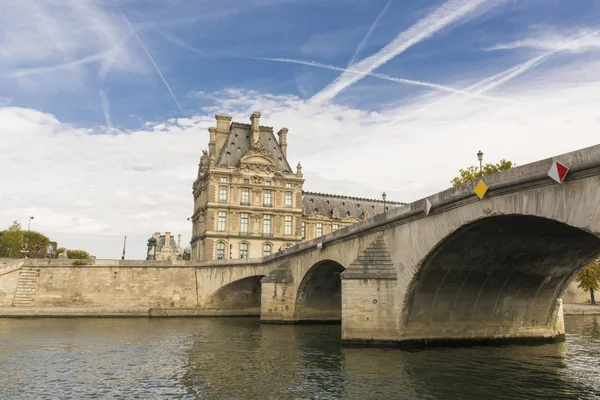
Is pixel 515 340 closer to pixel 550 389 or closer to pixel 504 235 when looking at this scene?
pixel 504 235

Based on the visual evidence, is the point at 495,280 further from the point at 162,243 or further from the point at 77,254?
the point at 162,243

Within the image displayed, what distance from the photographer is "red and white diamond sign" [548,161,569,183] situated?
53.6 feet

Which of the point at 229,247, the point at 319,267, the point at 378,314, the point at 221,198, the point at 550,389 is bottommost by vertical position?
the point at 550,389

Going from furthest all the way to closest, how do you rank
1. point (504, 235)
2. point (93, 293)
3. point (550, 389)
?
1. point (93, 293)
2. point (504, 235)
3. point (550, 389)

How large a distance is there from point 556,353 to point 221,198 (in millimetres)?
55282

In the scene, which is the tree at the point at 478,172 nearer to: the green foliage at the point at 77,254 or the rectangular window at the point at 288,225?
the rectangular window at the point at 288,225

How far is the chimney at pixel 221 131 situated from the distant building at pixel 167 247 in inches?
2539

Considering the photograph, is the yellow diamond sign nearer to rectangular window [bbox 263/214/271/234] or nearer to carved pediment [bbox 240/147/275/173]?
rectangular window [bbox 263/214/271/234]

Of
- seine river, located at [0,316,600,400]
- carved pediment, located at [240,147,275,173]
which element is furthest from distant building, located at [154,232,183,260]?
seine river, located at [0,316,600,400]

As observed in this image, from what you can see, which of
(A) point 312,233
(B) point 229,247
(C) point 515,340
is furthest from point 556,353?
(A) point 312,233

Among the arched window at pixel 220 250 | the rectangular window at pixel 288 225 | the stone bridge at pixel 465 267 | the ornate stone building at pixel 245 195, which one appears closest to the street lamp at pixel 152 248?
the ornate stone building at pixel 245 195

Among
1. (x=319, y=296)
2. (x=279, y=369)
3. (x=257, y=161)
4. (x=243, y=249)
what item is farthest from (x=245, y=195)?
(x=279, y=369)

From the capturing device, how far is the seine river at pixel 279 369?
18172mm

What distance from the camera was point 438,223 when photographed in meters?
24.1
